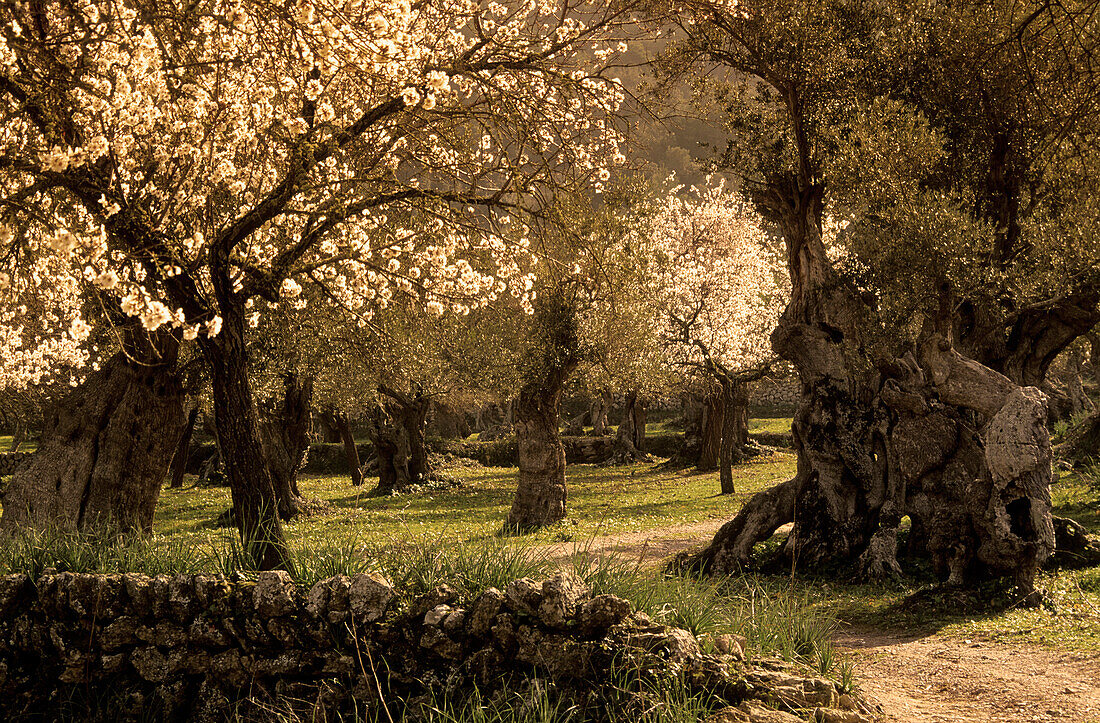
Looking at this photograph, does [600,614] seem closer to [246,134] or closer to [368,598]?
[368,598]

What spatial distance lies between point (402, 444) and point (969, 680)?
95.0 feet

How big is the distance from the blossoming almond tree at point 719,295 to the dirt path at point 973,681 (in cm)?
1461

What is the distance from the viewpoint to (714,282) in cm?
3906

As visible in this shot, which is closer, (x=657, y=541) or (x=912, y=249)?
(x=912, y=249)

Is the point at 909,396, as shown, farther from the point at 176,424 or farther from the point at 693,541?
the point at 176,424

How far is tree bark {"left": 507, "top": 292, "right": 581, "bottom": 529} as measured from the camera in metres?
22.8

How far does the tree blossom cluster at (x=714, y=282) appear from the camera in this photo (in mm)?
33750

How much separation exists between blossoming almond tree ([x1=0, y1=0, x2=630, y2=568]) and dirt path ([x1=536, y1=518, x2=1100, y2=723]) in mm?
4314

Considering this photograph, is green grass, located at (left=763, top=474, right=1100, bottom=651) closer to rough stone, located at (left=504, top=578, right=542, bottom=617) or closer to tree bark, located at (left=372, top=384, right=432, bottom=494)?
rough stone, located at (left=504, top=578, right=542, bottom=617)

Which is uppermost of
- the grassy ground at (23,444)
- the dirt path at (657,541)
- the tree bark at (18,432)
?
the tree bark at (18,432)

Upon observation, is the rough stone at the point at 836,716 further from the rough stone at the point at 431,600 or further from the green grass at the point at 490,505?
the green grass at the point at 490,505

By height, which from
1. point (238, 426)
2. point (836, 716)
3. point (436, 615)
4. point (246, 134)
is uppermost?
point (246, 134)

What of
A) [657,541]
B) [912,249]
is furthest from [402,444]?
[912,249]

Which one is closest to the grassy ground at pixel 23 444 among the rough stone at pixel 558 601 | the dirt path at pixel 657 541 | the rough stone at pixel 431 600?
the dirt path at pixel 657 541
